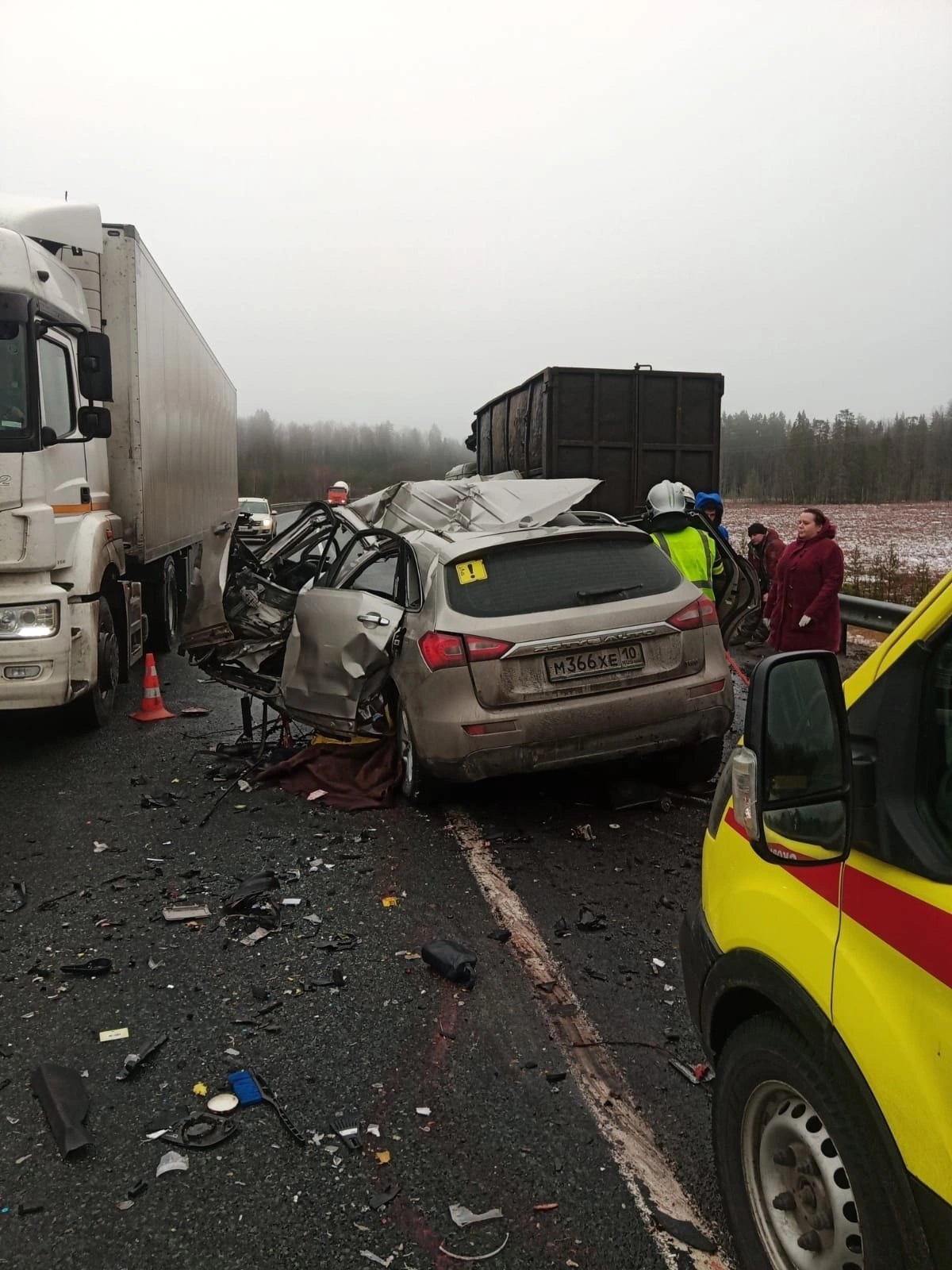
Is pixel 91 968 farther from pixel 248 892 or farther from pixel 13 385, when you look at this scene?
pixel 13 385

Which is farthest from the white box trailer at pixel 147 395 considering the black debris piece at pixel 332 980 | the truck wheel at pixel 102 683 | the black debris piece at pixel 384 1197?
the black debris piece at pixel 384 1197

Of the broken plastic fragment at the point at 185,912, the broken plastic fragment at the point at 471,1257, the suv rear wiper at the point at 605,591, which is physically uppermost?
the suv rear wiper at the point at 605,591

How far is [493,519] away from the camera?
7.95 meters

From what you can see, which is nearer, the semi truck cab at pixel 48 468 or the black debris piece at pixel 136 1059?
the black debris piece at pixel 136 1059

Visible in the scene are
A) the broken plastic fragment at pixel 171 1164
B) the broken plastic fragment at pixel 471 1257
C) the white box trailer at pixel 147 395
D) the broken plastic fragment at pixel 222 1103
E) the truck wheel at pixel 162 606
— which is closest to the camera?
the broken plastic fragment at pixel 471 1257

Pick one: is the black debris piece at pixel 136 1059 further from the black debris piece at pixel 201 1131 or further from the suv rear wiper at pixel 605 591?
the suv rear wiper at pixel 605 591

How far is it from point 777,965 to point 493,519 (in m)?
6.25

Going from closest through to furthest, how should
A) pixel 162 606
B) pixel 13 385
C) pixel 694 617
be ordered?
pixel 694 617, pixel 13 385, pixel 162 606

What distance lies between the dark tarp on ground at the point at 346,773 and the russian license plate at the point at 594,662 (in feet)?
4.59

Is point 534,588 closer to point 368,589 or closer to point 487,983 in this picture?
point 368,589

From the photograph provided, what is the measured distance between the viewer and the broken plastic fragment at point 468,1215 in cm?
242

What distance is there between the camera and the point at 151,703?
858 centimetres

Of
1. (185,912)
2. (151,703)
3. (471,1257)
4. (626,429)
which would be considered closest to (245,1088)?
(471,1257)

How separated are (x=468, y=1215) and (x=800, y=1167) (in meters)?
0.95
